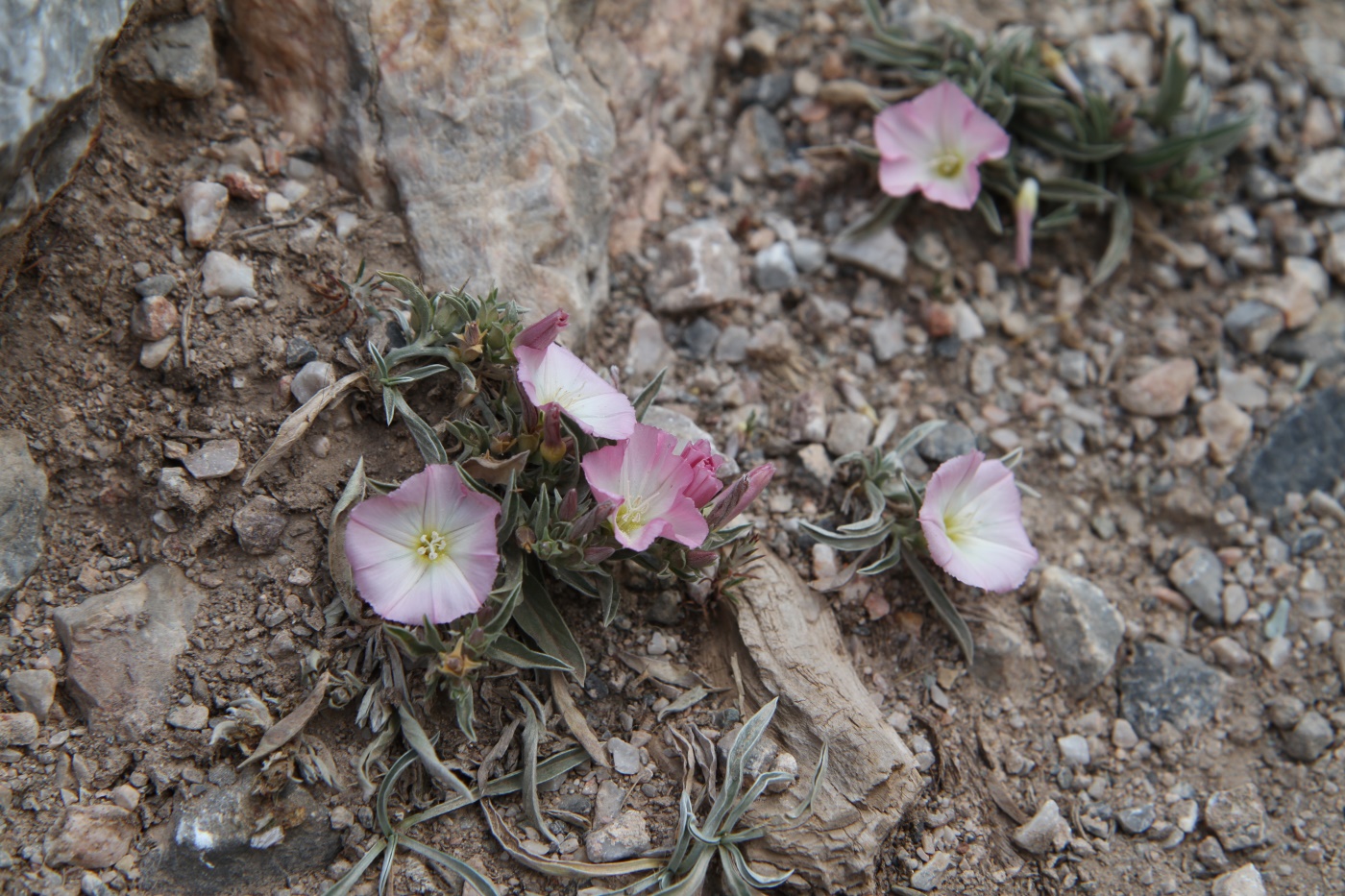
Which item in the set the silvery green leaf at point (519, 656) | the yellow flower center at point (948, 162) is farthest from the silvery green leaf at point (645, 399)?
the yellow flower center at point (948, 162)

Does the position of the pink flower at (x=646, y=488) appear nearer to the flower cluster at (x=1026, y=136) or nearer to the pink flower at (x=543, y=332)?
the pink flower at (x=543, y=332)

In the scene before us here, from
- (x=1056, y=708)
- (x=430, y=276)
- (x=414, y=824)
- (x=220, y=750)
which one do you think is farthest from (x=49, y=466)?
Result: (x=1056, y=708)

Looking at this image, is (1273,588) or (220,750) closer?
(220,750)

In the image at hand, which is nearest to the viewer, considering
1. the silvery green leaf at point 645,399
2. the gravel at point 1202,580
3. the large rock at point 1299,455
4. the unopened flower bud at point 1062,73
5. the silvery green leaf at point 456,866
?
the silvery green leaf at point 456,866

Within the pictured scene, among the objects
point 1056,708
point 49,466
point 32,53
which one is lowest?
point 1056,708

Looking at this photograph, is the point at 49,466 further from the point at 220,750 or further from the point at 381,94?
the point at 381,94
